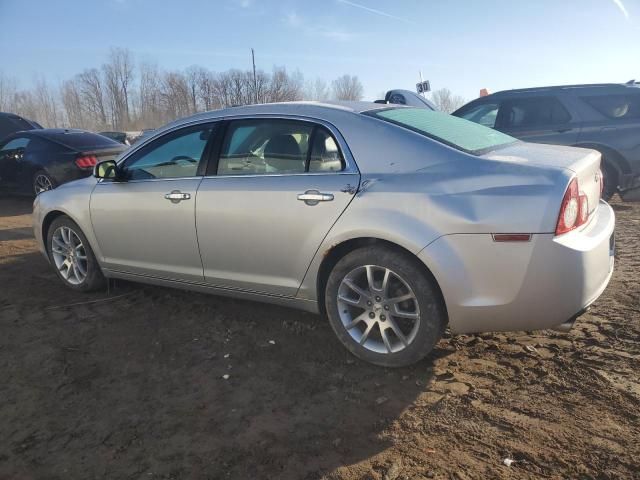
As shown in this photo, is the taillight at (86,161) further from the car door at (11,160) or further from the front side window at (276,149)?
the front side window at (276,149)

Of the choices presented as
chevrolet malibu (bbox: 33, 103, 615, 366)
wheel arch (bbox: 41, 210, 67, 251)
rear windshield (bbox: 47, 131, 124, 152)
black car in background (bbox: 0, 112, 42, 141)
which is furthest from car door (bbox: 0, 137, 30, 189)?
chevrolet malibu (bbox: 33, 103, 615, 366)

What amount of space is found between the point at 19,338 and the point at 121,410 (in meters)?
1.46

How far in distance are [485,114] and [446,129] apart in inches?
191

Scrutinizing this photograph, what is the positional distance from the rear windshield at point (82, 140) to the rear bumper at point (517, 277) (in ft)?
26.3

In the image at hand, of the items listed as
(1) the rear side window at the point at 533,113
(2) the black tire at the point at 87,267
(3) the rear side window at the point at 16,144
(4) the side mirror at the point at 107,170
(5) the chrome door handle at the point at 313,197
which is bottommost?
(2) the black tire at the point at 87,267

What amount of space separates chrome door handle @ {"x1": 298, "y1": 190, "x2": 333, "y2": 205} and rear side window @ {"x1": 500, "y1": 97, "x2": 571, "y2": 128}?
5.31m

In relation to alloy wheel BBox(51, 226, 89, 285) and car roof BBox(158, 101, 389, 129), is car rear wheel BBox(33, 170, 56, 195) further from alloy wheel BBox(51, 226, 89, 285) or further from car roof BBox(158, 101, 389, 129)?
car roof BBox(158, 101, 389, 129)

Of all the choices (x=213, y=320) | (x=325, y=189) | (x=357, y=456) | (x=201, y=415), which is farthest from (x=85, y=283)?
(x=357, y=456)

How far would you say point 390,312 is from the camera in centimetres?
283

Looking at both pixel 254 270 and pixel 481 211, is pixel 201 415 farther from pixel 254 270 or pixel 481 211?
pixel 481 211

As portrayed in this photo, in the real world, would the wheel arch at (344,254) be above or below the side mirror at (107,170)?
below

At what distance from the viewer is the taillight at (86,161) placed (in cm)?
844

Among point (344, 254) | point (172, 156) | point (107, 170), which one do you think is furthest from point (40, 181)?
point (344, 254)

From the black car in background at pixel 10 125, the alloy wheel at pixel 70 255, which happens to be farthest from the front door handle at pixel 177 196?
the black car in background at pixel 10 125
